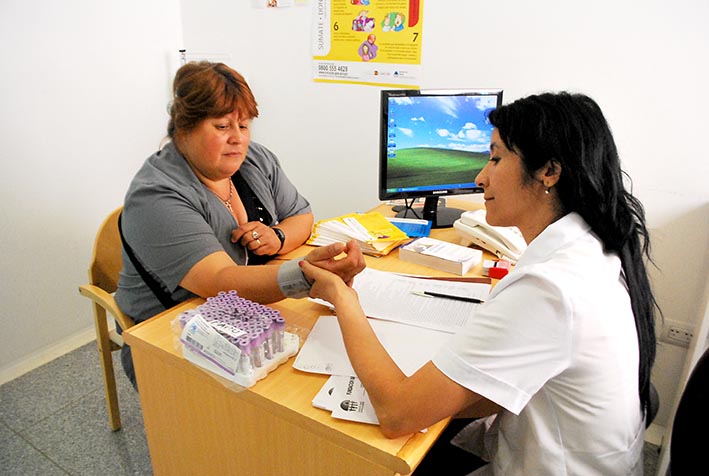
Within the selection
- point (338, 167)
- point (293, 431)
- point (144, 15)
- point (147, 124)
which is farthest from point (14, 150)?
point (293, 431)

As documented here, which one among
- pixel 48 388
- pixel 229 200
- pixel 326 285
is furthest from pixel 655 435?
pixel 48 388

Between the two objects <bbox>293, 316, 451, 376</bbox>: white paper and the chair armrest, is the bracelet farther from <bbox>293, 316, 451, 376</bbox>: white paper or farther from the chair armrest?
the chair armrest

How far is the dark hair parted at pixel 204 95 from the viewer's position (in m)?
1.33

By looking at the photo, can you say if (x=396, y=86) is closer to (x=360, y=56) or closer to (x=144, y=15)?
(x=360, y=56)

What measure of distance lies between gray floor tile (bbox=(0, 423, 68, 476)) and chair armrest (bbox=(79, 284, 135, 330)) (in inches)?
27.6

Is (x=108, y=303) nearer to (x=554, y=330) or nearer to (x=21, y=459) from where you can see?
(x=21, y=459)

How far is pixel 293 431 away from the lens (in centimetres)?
94

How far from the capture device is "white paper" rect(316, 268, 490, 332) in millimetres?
1185

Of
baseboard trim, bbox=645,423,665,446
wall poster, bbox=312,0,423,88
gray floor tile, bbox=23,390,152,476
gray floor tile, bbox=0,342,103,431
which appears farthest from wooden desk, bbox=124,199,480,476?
baseboard trim, bbox=645,423,665,446

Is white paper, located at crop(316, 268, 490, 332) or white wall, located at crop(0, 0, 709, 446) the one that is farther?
white wall, located at crop(0, 0, 709, 446)

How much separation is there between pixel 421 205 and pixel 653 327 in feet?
4.12

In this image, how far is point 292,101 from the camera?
8.33 ft

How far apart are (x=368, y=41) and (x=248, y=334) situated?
1.68 meters

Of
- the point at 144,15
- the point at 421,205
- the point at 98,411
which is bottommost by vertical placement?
the point at 98,411
